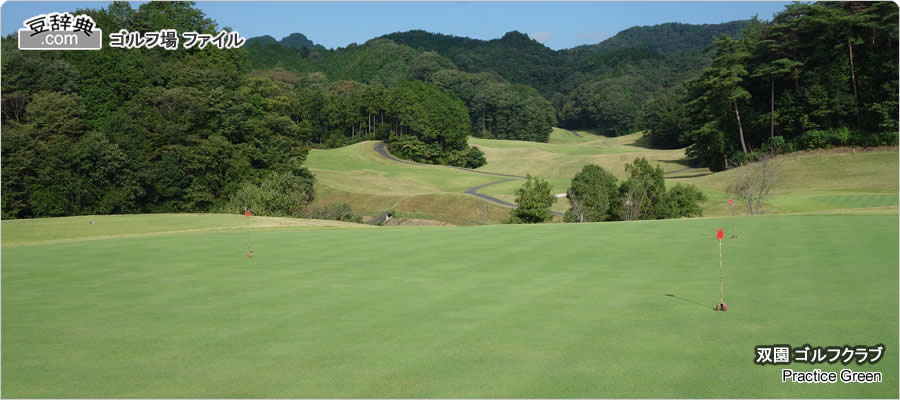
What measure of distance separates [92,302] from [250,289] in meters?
2.50

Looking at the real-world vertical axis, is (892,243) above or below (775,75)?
below

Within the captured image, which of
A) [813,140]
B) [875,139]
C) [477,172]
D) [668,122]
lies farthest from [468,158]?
[875,139]

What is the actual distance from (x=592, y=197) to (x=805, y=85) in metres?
39.8

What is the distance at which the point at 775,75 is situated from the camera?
6825cm

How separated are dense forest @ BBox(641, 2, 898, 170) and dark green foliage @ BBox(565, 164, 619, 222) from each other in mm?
32658

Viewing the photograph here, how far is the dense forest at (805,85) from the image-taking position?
62.4 metres

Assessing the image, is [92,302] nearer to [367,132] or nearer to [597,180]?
[597,180]

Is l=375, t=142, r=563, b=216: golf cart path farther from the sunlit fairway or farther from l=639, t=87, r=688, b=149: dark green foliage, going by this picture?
l=639, t=87, r=688, b=149: dark green foliage

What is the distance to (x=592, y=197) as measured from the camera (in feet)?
139

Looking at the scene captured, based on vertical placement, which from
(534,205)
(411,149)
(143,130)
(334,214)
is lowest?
(334,214)

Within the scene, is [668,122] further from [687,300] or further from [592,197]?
[687,300]

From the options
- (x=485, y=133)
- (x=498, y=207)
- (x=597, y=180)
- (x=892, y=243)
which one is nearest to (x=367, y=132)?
(x=485, y=133)

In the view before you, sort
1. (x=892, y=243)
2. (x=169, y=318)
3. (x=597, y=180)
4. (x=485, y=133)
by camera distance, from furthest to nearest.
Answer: (x=485, y=133) < (x=597, y=180) < (x=892, y=243) < (x=169, y=318)

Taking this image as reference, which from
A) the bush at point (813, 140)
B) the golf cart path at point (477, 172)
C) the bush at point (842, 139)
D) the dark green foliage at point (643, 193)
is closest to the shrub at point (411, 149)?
the golf cart path at point (477, 172)
